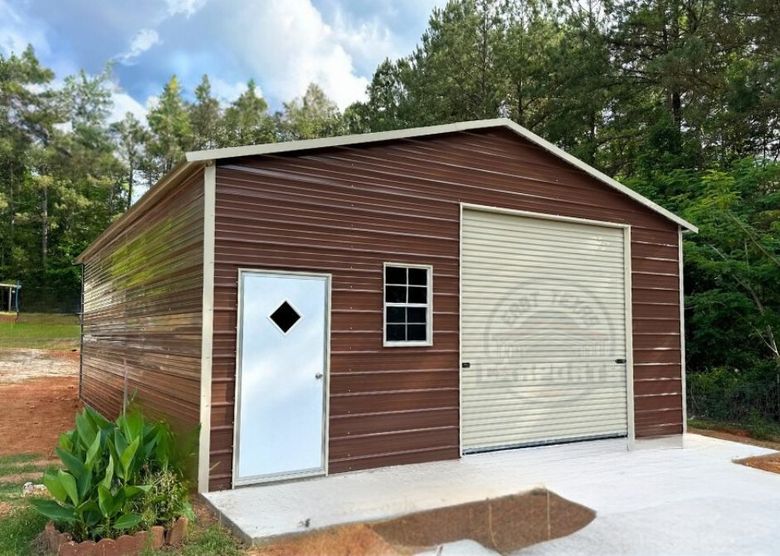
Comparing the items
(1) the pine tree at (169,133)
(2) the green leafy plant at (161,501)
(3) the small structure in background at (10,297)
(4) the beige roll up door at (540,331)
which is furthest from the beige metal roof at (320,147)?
(1) the pine tree at (169,133)

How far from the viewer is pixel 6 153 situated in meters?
29.2

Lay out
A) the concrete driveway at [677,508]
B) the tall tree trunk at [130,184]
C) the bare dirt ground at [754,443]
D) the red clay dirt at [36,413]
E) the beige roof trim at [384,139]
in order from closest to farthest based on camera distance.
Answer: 1. the concrete driveway at [677,508]
2. the beige roof trim at [384,139]
3. the bare dirt ground at [754,443]
4. the red clay dirt at [36,413]
5. the tall tree trunk at [130,184]

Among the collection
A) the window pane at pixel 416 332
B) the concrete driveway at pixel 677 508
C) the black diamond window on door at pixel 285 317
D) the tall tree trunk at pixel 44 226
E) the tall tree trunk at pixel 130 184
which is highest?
the tall tree trunk at pixel 130 184

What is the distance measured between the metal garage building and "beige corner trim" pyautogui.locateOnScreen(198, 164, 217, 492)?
18mm

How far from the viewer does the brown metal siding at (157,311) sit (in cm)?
531

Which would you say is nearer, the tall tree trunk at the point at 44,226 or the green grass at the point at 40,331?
the green grass at the point at 40,331

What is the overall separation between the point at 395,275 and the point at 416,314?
0.48 metres

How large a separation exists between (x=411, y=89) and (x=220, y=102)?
18.7 metres

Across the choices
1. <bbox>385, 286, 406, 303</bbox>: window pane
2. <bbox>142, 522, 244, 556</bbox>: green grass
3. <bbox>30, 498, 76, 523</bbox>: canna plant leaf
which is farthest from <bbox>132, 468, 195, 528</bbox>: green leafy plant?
<bbox>385, 286, 406, 303</bbox>: window pane

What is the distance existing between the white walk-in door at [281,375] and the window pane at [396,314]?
0.74 metres

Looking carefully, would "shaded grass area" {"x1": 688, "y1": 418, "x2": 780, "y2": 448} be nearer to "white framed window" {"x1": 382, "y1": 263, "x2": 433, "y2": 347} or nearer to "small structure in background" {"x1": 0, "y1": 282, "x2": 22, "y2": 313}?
"white framed window" {"x1": 382, "y1": 263, "x2": 433, "y2": 347}

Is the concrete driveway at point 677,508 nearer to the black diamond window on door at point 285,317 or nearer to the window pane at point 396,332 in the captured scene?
the window pane at point 396,332

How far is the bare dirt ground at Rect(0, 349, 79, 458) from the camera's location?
324 inches

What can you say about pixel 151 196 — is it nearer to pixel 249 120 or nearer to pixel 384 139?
pixel 384 139
